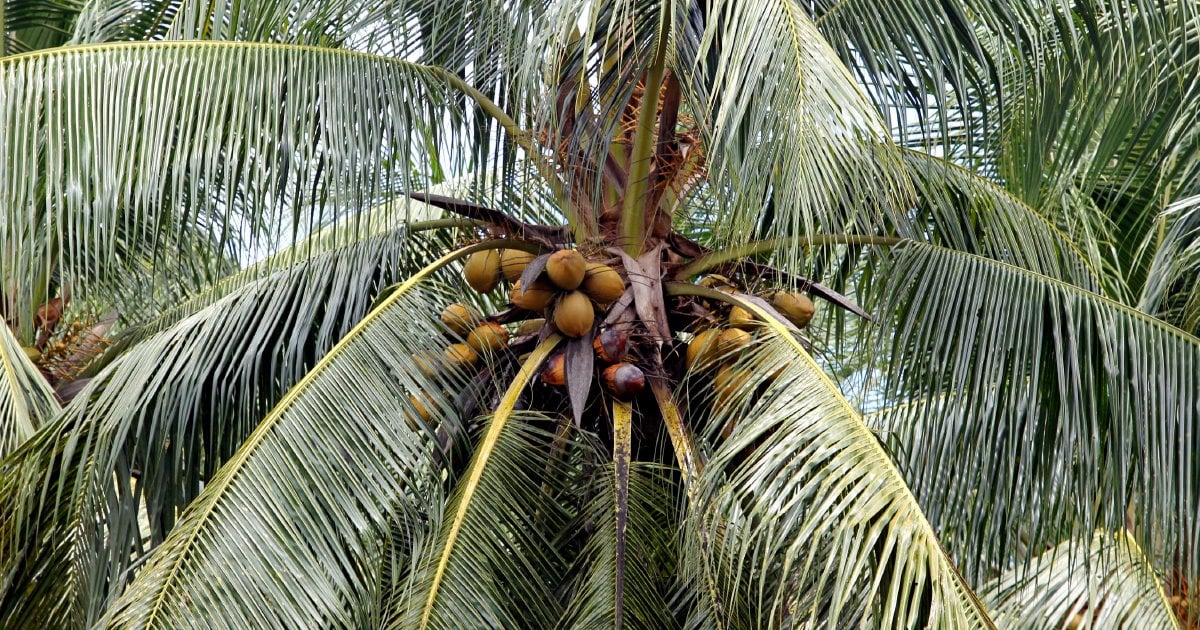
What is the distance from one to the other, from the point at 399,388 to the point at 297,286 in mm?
1002

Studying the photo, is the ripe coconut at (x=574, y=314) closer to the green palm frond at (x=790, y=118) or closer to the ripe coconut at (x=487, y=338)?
the ripe coconut at (x=487, y=338)

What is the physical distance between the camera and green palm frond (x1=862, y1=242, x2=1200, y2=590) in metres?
3.85

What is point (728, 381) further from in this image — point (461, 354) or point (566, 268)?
point (461, 354)

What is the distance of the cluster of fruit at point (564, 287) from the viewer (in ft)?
13.9

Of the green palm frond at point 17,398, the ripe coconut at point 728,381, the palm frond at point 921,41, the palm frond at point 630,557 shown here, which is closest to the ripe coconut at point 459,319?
the palm frond at point 630,557

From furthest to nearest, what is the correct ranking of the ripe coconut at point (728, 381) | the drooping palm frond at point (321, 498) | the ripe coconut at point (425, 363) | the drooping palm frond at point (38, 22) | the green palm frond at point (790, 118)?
the drooping palm frond at point (38, 22) → the ripe coconut at point (425, 363) → the ripe coconut at point (728, 381) → the drooping palm frond at point (321, 498) → the green palm frond at point (790, 118)

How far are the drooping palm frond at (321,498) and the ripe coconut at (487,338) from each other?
0.17 meters

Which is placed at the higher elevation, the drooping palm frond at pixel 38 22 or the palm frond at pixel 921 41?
the palm frond at pixel 921 41

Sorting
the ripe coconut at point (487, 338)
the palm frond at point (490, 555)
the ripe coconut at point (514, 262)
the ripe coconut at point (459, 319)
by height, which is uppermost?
the ripe coconut at point (514, 262)

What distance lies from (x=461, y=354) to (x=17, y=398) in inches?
60.3

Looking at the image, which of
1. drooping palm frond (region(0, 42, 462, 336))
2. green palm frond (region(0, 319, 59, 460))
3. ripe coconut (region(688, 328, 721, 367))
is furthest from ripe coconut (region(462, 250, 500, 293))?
green palm frond (region(0, 319, 59, 460))

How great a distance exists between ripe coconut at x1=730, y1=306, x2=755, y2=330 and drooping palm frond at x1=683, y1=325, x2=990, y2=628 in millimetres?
253

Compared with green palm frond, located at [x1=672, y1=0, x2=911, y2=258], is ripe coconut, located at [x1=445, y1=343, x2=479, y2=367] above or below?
below

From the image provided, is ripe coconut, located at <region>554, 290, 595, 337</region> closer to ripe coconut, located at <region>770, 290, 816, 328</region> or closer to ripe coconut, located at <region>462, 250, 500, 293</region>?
ripe coconut, located at <region>462, 250, 500, 293</region>
